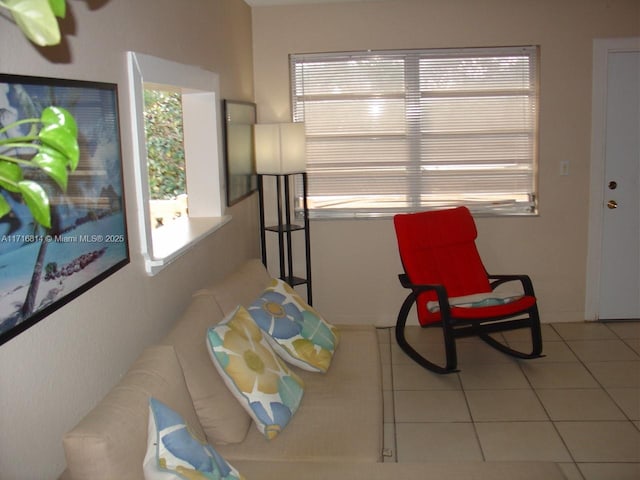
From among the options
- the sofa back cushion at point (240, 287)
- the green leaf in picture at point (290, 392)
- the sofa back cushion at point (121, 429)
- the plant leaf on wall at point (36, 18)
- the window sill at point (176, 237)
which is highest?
the plant leaf on wall at point (36, 18)

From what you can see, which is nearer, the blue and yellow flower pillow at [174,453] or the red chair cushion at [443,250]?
the blue and yellow flower pillow at [174,453]

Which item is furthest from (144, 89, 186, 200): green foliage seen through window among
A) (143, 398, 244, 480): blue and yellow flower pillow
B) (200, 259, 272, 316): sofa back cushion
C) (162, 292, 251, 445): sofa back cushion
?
(143, 398, 244, 480): blue and yellow flower pillow

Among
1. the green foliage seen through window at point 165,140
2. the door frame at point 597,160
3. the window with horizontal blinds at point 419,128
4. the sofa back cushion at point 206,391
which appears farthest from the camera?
the window with horizontal blinds at point 419,128

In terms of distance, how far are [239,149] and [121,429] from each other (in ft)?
8.82

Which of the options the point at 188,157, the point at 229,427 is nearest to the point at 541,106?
the point at 188,157

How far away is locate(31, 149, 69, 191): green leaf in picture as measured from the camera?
80cm

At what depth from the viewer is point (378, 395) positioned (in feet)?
9.44

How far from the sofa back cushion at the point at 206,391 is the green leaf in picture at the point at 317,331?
0.63 meters

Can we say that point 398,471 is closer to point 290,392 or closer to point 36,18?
point 290,392

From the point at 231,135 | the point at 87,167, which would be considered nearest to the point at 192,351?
the point at 87,167

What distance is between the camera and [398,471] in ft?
7.41

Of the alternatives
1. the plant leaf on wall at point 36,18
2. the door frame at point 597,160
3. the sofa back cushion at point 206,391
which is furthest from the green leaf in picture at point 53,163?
the door frame at point 597,160

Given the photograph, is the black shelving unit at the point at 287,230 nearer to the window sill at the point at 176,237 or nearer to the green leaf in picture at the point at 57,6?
the window sill at the point at 176,237

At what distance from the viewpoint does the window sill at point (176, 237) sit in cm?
261
